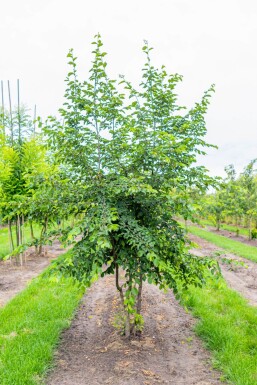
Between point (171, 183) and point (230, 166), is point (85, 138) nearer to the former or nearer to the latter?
point (171, 183)

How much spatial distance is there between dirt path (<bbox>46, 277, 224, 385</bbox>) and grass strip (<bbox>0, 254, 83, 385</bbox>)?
195 mm

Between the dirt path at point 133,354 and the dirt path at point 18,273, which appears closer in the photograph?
the dirt path at point 133,354

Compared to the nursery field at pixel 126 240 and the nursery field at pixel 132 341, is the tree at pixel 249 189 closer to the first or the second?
the nursery field at pixel 132 341

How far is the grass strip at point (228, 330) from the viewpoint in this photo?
4.07 meters

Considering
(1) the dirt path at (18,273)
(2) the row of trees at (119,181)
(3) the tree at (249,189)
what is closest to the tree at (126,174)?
(2) the row of trees at (119,181)

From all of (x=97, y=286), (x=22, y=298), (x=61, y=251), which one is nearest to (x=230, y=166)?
(x=61, y=251)

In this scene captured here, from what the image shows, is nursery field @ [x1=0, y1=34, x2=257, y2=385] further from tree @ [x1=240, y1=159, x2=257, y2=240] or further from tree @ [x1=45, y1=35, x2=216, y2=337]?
tree @ [x1=240, y1=159, x2=257, y2=240]

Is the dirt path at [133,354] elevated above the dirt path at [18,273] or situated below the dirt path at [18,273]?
below

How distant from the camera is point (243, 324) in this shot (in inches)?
220

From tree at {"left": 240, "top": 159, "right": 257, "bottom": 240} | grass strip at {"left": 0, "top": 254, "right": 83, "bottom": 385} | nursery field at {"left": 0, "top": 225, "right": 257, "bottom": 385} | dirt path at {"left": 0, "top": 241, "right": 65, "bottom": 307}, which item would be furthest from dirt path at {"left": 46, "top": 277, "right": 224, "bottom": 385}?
tree at {"left": 240, "top": 159, "right": 257, "bottom": 240}

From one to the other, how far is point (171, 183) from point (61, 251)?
1106 centimetres

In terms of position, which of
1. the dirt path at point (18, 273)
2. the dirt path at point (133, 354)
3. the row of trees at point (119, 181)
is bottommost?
the dirt path at point (133, 354)

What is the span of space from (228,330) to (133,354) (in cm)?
166

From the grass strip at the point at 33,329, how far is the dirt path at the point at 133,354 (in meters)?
0.20
